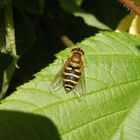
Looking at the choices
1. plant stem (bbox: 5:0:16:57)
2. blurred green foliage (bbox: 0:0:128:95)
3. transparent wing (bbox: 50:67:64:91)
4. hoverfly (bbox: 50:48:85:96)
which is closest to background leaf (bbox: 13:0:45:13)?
blurred green foliage (bbox: 0:0:128:95)

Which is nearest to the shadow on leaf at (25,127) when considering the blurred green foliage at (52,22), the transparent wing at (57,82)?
the transparent wing at (57,82)

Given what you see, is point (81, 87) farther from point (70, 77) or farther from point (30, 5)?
point (30, 5)

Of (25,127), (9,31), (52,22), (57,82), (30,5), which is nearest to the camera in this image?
(25,127)

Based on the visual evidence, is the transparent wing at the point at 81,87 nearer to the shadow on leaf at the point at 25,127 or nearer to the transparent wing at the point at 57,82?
the transparent wing at the point at 57,82

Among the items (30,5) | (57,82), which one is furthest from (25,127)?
(30,5)

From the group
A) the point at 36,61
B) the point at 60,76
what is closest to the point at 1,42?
the point at 60,76

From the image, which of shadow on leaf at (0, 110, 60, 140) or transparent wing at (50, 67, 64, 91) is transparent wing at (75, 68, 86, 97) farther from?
shadow on leaf at (0, 110, 60, 140)
